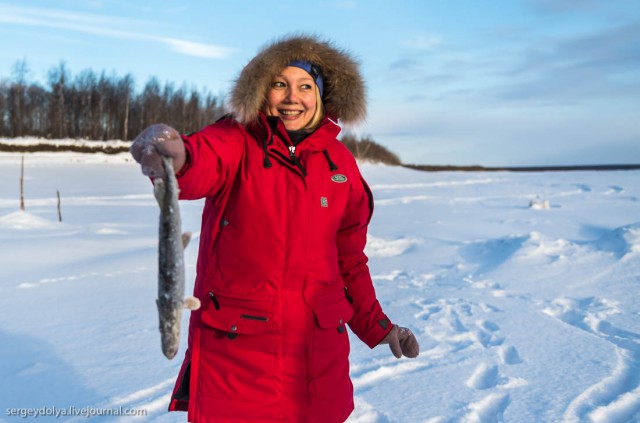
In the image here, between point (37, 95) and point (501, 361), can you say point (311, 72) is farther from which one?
point (37, 95)

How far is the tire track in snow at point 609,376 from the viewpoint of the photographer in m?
3.23

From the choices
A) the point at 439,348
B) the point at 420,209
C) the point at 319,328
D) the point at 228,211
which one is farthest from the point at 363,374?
the point at 420,209

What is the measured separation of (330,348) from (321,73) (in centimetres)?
127

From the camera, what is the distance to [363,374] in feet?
12.9

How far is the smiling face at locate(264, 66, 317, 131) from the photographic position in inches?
90.4

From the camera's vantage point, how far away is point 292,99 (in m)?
2.29

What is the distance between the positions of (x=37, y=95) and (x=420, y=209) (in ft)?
133

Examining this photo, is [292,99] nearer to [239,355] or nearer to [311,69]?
[311,69]

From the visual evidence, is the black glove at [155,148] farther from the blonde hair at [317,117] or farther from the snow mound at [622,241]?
the snow mound at [622,241]

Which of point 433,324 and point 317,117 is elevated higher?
point 317,117

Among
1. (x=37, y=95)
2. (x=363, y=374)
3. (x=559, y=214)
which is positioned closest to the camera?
(x=363, y=374)

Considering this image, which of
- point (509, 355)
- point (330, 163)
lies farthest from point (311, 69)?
point (509, 355)

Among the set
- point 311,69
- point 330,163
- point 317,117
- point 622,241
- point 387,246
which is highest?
point 311,69

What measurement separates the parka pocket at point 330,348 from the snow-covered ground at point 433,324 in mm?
1176
